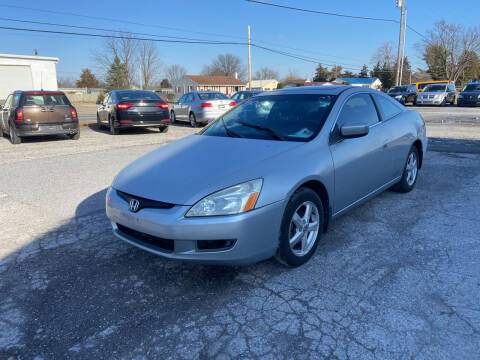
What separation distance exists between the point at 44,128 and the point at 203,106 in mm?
6050

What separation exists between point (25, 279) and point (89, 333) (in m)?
1.11

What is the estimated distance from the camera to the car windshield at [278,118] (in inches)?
136

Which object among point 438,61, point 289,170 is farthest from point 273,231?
point 438,61

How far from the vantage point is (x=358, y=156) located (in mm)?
3654

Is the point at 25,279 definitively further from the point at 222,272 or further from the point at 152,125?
the point at 152,125

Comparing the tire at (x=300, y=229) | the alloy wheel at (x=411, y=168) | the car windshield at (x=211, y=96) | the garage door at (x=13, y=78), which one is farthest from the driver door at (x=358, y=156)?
the garage door at (x=13, y=78)

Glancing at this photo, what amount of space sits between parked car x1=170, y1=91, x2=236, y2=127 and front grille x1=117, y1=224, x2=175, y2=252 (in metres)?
11.8

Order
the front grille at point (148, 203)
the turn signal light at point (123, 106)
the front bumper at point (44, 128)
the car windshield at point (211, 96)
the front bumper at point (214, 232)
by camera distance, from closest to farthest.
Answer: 1. the front bumper at point (214, 232)
2. the front grille at point (148, 203)
3. the front bumper at point (44, 128)
4. the turn signal light at point (123, 106)
5. the car windshield at point (211, 96)

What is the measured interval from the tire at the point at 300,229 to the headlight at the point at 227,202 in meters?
0.36

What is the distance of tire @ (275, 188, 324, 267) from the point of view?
9.39 feet

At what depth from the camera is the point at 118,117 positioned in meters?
12.1

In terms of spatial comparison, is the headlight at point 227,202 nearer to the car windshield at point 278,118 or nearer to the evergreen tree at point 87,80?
the car windshield at point 278,118

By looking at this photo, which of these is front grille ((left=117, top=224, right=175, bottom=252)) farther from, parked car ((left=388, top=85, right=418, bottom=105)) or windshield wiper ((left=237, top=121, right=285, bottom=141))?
parked car ((left=388, top=85, right=418, bottom=105))

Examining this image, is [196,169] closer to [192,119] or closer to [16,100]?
[16,100]
